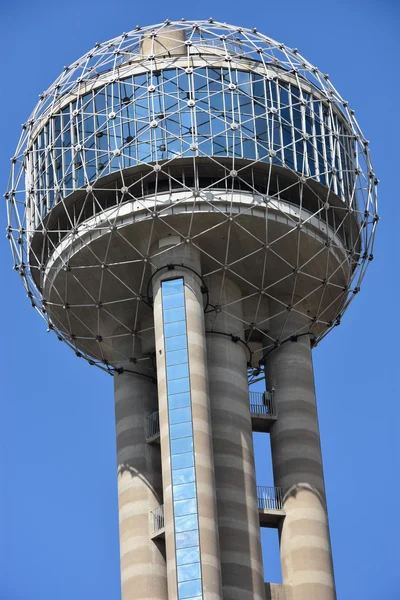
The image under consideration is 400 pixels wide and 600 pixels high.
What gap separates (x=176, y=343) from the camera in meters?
95.7

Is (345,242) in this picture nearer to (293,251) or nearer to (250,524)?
(293,251)

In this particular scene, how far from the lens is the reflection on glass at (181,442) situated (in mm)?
89062

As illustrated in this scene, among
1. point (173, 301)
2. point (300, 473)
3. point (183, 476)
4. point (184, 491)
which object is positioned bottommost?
point (184, 491)

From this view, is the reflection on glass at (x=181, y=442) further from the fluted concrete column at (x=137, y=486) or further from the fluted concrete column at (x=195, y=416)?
the fluted concrete column at (x=137, y=486)

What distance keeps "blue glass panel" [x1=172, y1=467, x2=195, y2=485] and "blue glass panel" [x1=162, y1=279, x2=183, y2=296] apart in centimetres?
1001

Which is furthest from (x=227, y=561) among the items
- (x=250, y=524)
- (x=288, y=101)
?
(x=288, y=101)

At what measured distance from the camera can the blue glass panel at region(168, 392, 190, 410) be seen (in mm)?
93625

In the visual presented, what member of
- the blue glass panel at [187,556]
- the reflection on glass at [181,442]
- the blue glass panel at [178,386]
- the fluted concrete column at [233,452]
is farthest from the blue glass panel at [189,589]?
the blue glass panel at [178,386]

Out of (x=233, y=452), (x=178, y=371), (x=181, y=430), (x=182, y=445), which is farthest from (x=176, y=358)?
(x=233, y=452)

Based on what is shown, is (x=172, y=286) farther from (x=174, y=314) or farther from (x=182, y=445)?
(x=182, y=445)

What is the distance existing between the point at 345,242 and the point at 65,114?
16.6 m

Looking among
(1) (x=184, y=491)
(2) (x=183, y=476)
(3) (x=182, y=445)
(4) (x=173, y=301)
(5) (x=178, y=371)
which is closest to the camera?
(1) (x=184, y=491)

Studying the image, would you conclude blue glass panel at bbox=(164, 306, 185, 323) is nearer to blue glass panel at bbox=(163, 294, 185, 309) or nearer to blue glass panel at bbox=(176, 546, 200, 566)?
blue glass panel at bbox=(163, 294, 185, 309)

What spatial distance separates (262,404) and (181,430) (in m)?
9.12
